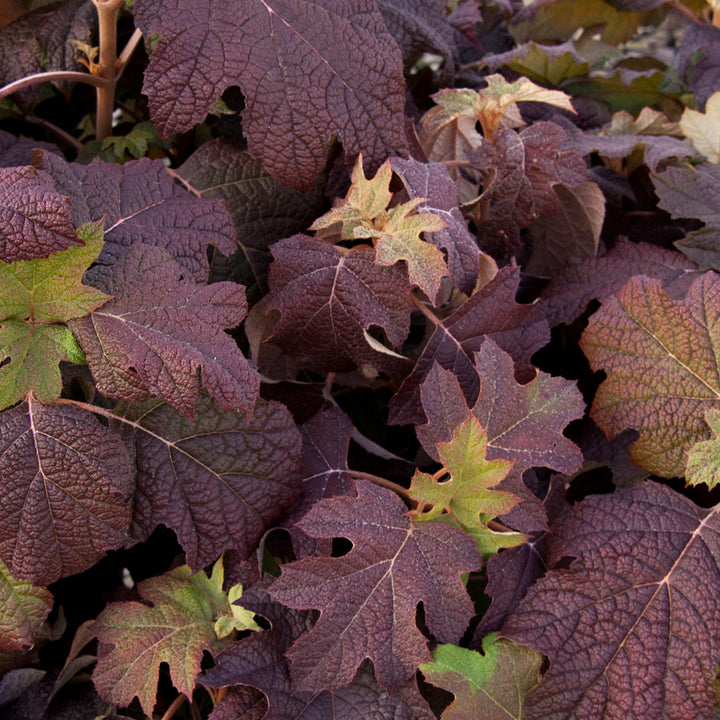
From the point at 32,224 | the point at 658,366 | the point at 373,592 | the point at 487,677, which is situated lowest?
the point at 487,677

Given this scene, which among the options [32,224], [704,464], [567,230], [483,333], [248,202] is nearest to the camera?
[32,224]

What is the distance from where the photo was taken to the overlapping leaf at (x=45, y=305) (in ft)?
2.54

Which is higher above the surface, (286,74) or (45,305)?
(286,74)

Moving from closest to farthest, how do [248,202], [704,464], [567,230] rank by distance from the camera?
[704,464] < [248,202] < [567,230]

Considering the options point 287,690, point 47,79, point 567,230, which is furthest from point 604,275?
point 47,79

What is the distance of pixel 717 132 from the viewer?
1179 millimetres

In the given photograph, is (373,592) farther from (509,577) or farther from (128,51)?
(128,51)

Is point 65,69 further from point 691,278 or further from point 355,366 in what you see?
point 691,278

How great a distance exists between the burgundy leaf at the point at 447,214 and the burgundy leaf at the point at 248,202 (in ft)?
0.57

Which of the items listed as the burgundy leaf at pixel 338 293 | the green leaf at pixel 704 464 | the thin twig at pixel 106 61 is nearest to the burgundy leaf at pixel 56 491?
the burgundy leaf at pixel 338 293

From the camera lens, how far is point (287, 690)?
2.63 feet

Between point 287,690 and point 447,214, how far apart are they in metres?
0.60

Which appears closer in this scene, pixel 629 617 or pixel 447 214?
pixel 629 617

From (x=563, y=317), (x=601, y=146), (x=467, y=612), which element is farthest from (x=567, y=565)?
(x=601, y=146)
